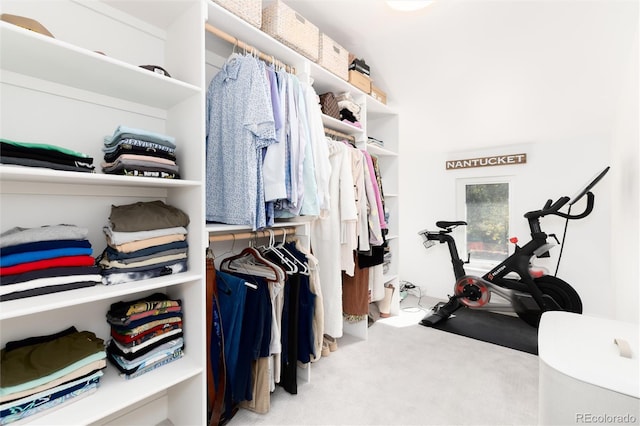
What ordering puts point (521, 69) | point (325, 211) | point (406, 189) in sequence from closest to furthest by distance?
point (325, 211) → point (521, 69) → point (406, 189)

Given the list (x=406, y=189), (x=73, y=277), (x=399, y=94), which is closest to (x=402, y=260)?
(x=406, y=189)

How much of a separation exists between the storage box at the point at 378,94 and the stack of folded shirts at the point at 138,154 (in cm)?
193

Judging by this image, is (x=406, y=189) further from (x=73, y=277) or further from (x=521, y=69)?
(x=73, y=277)

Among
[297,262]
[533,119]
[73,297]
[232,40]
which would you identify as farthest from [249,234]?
[533,119]

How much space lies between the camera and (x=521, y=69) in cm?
239

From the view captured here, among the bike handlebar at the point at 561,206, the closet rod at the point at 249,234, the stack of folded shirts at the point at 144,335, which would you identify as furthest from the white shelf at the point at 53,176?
the bike handlebar at the point at 561,206

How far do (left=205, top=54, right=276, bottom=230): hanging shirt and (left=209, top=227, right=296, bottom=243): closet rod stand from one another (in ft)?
0.31

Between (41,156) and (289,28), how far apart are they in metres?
1.41

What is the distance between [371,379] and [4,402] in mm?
1737

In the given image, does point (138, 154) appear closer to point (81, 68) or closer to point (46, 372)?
point (81, 68)

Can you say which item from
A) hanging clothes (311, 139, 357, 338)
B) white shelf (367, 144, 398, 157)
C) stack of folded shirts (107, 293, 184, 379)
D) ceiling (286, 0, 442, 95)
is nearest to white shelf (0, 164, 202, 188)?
stack of folded shirts (107, 293, 184, 379)

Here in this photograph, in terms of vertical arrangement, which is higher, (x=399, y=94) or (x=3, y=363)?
(x=399, y=94)

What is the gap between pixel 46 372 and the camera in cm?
106

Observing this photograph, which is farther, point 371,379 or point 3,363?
point 371,379
